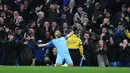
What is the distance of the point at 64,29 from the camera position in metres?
16.5

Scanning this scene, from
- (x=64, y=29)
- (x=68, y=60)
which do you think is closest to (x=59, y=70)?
(x=68, y=60)

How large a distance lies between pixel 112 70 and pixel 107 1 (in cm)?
709

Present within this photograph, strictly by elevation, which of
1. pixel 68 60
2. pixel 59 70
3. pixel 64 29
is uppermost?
pixel 64 29

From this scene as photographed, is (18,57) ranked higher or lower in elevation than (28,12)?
lower

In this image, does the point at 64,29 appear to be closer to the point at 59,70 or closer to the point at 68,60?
the point at 68,60

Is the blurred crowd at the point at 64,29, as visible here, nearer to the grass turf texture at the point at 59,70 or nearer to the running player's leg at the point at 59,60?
the running player's leg at the point at 59,60

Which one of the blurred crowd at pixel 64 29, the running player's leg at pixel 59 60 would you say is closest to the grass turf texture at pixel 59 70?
the running player's leg at pixel 59 60

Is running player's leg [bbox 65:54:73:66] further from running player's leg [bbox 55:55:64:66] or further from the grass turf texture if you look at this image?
the grass turf texture

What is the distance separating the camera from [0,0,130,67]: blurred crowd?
1577 cm

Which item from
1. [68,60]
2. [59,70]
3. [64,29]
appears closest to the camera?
[59,70]

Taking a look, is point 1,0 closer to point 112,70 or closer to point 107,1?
point 107,1

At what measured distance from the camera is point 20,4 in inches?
741

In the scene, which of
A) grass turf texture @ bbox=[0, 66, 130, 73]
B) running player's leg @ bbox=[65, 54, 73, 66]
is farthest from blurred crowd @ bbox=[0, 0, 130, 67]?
grass turf texture @ bbox=[0, 66, 130, 73]

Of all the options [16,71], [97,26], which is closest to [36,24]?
[97,26]
